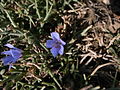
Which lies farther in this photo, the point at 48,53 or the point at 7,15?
the point at 7,15

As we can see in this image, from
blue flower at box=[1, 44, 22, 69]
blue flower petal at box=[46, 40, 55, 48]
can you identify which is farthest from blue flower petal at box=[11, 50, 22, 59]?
blue flower petal at box=[46, 40, 55, 48]

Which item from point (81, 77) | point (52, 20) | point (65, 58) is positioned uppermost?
point (52, 20)

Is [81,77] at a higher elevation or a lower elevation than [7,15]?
lower

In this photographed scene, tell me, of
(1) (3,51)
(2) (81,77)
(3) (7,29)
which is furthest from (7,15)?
(2) (81,77)

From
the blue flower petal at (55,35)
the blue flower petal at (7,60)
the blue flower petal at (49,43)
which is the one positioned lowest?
the blue flower petal at (7,60)

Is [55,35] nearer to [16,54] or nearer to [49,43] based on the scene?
[49,43]

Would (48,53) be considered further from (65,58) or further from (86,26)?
(86,26)

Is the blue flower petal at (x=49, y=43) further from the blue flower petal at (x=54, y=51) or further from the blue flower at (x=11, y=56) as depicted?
the blue flower at (x=11, y=56)

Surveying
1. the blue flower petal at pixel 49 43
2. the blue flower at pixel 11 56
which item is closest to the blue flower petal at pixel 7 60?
the blue flower at pixel 11 56
